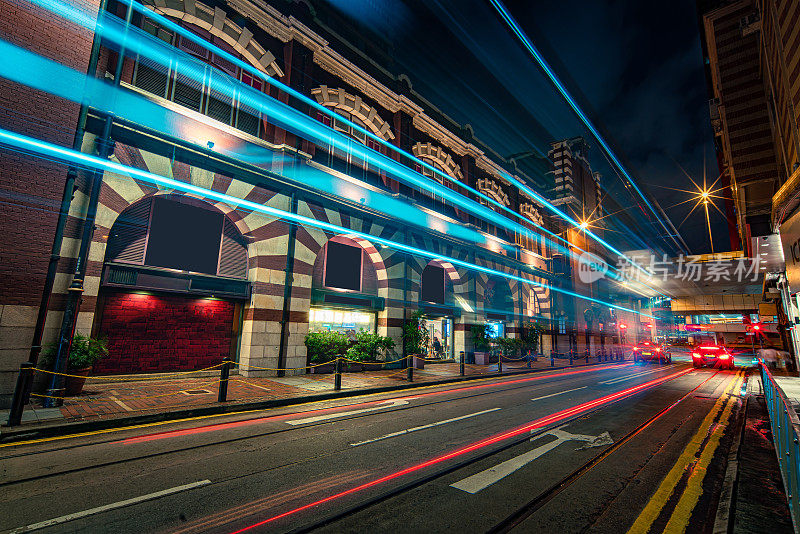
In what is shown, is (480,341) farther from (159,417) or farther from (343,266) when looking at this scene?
(159,417)

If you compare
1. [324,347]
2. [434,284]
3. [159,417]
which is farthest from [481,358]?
[159,417]

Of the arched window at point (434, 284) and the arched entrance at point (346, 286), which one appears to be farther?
the arched window at point (434, 284)

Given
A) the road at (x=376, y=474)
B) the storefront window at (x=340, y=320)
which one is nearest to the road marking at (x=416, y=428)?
the road at (x=376, y=474)

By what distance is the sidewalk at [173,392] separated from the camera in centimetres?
717

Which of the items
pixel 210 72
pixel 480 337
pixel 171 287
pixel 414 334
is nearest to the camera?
pixel 171 287

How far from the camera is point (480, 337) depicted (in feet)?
75.8

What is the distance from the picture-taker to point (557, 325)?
33.3 metres

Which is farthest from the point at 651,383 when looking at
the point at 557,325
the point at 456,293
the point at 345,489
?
the point at 557,325

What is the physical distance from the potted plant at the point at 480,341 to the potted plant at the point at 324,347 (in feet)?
33.3

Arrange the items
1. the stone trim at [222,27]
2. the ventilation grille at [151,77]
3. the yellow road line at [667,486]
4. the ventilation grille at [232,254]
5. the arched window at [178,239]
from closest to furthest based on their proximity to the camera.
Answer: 1. the yellow road line at [667,486]
2. the arched window at [178,239]
3. the ventilation grille at [151,77]
4. the stone trim at [222,27]
5. the ventilation grille at [232,254]

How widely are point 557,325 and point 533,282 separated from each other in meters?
5.84

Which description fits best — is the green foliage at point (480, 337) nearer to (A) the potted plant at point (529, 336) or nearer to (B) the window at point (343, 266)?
(A) the potted plant at point (529, 336)

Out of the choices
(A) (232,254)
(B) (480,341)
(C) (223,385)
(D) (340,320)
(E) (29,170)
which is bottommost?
(C) (223,385)

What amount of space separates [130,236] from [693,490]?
15172mm
